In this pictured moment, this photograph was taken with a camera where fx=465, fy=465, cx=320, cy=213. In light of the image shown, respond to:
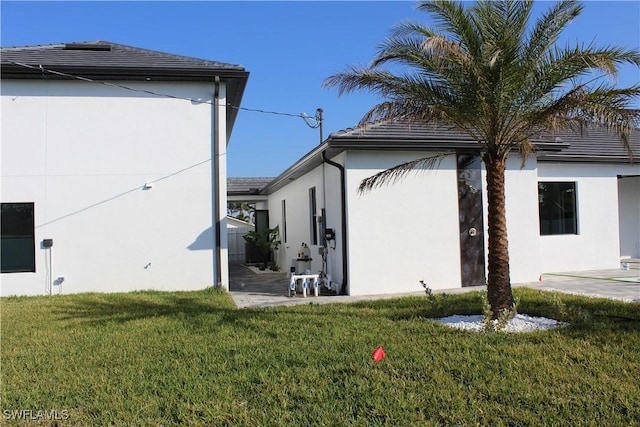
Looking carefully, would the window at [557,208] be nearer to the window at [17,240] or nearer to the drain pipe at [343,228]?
the drain pipe at [343,228]

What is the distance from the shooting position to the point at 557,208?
13.0 metres

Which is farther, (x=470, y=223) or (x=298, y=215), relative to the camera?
(x=298, y=215)

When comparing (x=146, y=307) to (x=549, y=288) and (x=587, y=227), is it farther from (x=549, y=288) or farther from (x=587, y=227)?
(x=587, y=227)

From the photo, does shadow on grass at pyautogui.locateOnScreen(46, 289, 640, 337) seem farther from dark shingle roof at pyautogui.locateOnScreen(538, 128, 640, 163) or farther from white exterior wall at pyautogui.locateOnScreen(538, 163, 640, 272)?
dark shingle roof at pyautogui.locateOnScreen(538, 128, 640, 163)

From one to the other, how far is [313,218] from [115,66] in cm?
622

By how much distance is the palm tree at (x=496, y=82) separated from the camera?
604 cm

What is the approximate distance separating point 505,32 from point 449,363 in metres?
4.34

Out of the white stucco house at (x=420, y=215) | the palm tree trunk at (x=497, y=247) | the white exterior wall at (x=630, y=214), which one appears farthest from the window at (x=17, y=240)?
the white exterior wall at (x=630, y=214)

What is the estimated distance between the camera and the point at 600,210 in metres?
13.2

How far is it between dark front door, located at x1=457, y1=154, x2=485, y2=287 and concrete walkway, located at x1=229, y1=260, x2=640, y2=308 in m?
0.37

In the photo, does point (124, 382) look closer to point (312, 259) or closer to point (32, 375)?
point (32, 375)

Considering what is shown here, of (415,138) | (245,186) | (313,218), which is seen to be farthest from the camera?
(245,186)

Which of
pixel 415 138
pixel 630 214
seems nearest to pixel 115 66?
pixel 415 138

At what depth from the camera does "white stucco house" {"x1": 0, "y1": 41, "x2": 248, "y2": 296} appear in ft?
33.8
